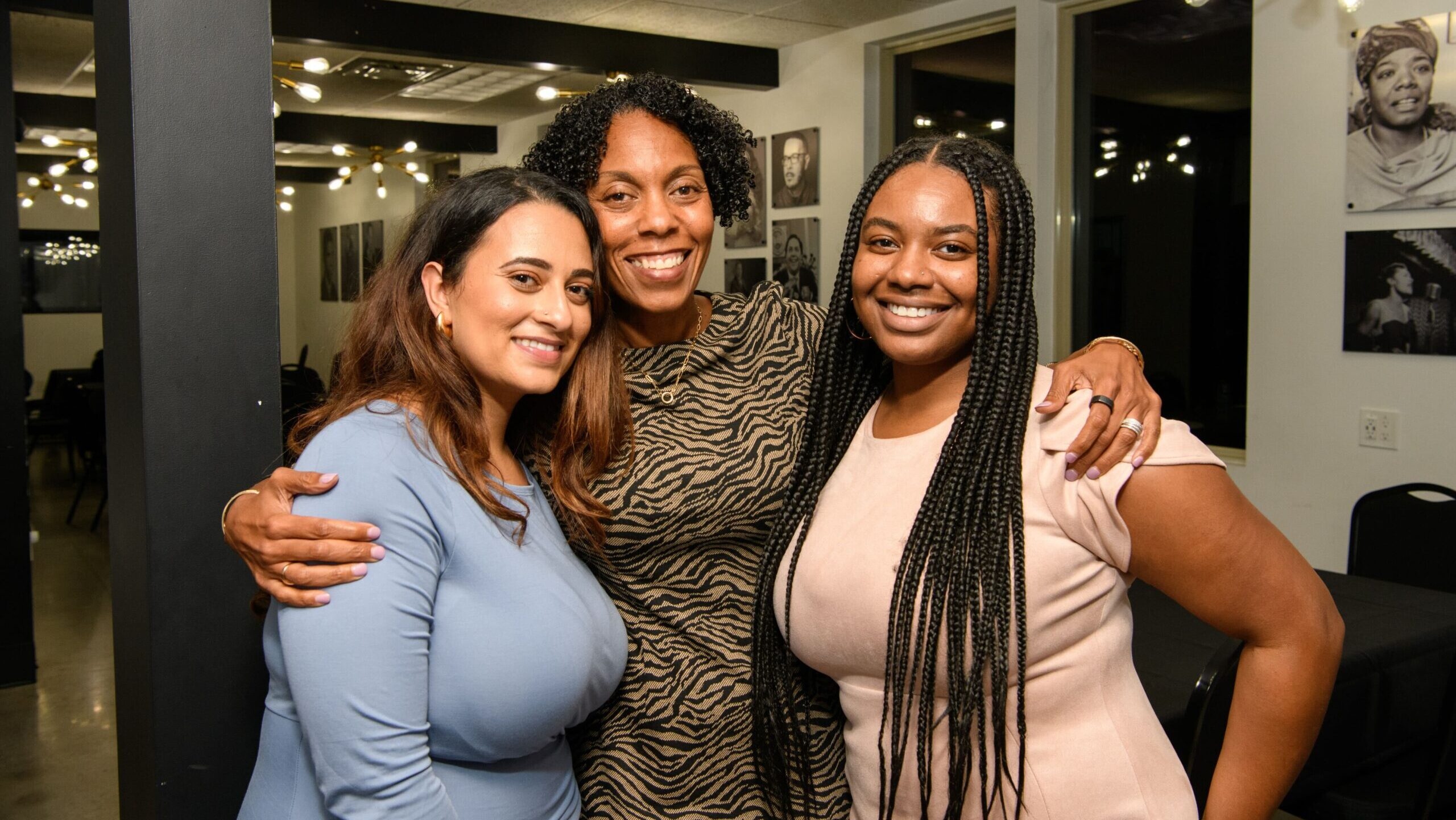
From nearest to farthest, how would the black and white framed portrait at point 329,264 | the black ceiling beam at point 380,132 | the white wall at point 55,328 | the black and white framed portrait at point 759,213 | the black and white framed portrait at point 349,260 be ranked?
the black and white framed portrait at point 759,213
the black ceiling beam at point 380,132
the black and white framed portrait at point 349,260
the black and white framed portrait at point 329,264
the white wall at point 55,328

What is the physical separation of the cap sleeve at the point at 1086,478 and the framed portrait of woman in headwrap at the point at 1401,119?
308cm

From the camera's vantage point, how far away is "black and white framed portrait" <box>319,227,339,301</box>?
13250 millimetres

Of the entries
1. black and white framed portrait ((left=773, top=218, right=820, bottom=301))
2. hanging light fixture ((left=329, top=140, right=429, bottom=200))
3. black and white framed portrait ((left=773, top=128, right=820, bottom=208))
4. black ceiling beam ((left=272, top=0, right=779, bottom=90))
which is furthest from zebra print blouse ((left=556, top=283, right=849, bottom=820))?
hanging light fixture ((left=329, top=140, right=429, bottom=200))

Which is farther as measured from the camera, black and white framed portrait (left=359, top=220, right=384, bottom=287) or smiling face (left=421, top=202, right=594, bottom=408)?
black and white framed portrait (left=359, top=220, right=384, bottom=287)

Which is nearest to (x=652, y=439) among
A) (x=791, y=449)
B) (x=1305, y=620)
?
(x=791, y=449)

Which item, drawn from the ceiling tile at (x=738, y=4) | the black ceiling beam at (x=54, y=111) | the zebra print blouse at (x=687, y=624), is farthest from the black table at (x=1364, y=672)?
the black ceiling beam at (x=54, y=111)

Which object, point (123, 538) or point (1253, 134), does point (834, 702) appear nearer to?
point (123, 538)

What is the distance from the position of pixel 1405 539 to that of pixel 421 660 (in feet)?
10.0

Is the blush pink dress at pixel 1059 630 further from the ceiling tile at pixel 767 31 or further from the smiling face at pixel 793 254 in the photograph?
the smiling face at pixel 793 254

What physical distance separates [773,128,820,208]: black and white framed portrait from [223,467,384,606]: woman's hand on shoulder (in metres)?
5.34

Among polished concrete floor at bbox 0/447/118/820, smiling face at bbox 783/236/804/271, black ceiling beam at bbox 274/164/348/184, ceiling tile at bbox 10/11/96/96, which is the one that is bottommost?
polished concrete floor at bbox 0/447/118/820

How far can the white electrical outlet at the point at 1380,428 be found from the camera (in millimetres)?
3893

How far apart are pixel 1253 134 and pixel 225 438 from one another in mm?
4030

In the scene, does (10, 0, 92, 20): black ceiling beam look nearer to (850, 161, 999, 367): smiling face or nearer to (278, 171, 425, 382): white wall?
(850, 161, 999, 367): smiling face
